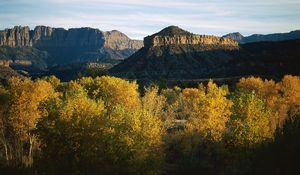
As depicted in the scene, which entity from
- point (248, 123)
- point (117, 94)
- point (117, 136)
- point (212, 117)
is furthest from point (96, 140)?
point (117, 94)

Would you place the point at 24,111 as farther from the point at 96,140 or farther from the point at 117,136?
the point at 117,136

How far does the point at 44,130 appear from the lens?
46125 mm

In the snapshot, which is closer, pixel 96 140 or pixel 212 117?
pixel 96 140

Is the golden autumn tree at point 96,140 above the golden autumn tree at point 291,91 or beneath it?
beneath

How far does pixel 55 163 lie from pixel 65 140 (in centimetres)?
302

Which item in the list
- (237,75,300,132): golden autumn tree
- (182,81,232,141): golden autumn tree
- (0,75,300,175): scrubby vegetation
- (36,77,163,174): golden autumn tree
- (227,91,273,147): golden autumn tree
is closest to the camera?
(36,77,163,174): golden autumn tree

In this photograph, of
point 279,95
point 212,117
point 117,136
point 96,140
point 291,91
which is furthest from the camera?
point 279,95

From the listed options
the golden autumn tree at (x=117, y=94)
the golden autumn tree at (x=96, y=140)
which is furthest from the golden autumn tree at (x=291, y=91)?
the golden autumn tree at (x=96, y=140)

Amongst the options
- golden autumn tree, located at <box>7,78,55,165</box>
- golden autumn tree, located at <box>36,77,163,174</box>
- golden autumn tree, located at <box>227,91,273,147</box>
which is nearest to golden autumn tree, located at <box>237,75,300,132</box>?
golden autumn tree, located at <box>227,91,273,147</box>

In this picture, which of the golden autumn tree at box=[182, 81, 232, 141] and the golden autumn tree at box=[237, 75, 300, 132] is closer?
the golden autumn tree at box=[182, 81, 232, 141]

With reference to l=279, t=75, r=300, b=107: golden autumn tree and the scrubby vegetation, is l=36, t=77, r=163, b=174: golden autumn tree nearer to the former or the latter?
the scrubby vegetation

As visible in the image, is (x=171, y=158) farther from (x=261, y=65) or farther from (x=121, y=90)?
(x=261, y=65)

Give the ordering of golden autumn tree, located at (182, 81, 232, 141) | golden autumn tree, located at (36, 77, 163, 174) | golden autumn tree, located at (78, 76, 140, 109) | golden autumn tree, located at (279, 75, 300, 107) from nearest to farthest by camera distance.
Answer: golden autumn tree, located at (36, 77, 163, 174), golden autumn tree, located at (182, 81, 232, 141), golden autumn tree, located at (78, 76, 140, 109), golden autumn tree, located at (279, 75, 300, 107)

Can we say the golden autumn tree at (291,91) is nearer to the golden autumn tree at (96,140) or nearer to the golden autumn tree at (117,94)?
the golden autumn tree at (117,94)
